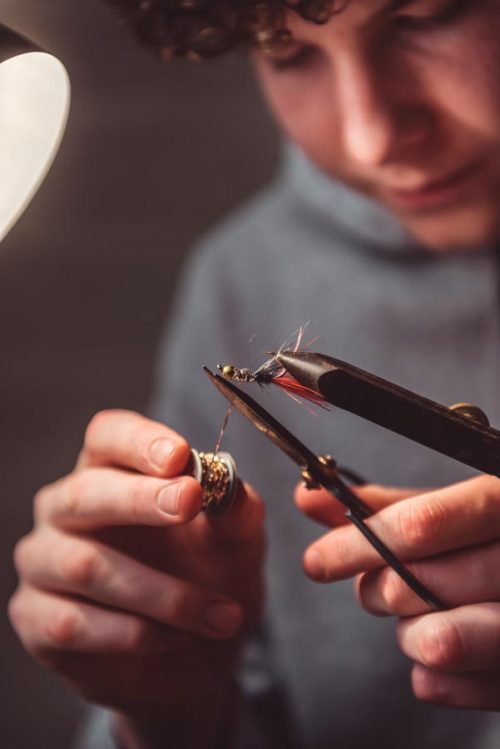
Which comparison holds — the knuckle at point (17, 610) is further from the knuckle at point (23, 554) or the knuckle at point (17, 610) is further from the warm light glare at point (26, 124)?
the warm light glare at point (26, 124)

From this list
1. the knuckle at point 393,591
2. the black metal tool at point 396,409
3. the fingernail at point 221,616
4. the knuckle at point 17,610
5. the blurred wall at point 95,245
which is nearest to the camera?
the black metal tool at point 396,409

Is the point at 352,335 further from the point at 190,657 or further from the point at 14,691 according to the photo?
the point at 14,691

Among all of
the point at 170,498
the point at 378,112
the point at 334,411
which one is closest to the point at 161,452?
the point at 170,498

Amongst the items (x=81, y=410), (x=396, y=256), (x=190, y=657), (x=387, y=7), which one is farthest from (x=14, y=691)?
(x=387, y=7)

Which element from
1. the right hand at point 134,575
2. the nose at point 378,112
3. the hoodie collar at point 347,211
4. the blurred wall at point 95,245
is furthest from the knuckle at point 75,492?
the blurred wall at point 95,245

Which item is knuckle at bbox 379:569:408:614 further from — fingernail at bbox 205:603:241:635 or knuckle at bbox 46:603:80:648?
knuckle at bbox 46:603:80:648

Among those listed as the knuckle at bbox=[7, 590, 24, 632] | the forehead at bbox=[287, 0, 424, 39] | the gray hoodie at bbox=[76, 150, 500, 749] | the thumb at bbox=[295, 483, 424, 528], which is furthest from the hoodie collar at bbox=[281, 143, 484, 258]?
the knuckle at bbox=[7, 590, 24, 632]
